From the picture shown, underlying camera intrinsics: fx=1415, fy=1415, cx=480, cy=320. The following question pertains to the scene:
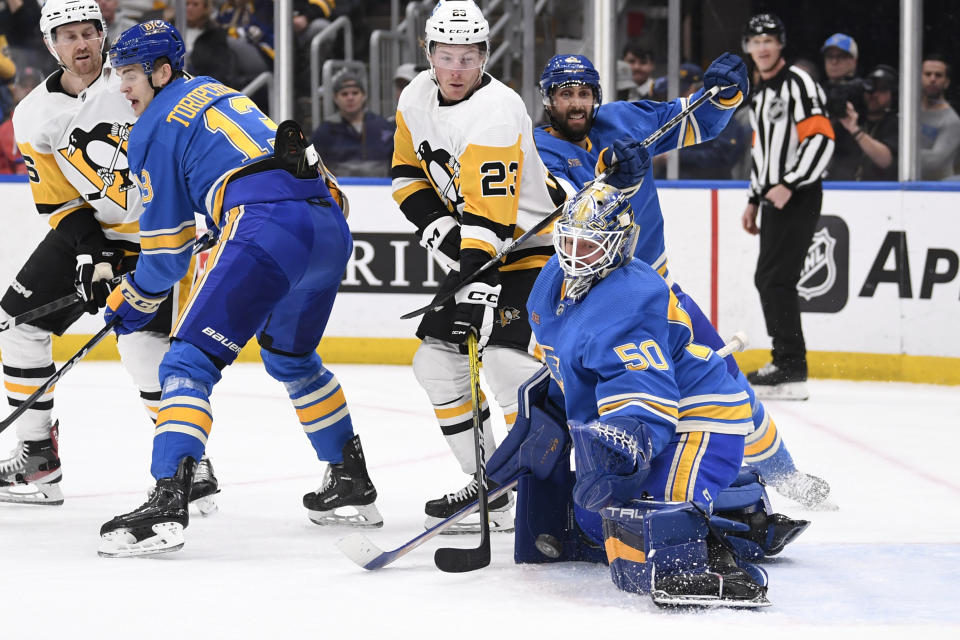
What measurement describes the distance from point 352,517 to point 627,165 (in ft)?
3.67

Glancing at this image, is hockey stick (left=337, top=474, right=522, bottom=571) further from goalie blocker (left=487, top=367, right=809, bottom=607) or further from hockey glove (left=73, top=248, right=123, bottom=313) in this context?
hockey glove (left=73, top=248, right=123, bottom=313)

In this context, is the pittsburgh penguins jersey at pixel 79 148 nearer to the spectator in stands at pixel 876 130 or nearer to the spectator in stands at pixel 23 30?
the spectator in stands at pixel 23 30

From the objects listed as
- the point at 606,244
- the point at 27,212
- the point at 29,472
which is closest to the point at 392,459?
the point at 29,472

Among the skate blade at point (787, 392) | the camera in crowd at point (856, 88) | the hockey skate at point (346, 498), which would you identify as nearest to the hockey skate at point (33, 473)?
the hockey skate at point (346, 498)

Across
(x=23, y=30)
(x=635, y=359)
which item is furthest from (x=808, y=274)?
(x=23, y=30)

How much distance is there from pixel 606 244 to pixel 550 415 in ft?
1.42

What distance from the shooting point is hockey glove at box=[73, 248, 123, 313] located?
148 inches

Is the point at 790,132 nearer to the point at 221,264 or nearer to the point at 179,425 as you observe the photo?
the point at 221,264

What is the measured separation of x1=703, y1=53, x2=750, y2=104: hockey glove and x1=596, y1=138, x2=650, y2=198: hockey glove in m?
0.59

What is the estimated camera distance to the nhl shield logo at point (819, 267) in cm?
602

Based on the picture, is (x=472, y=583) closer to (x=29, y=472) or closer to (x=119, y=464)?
(x=29, y=472)

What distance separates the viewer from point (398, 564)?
3.05 meters

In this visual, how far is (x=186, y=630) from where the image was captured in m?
2.48

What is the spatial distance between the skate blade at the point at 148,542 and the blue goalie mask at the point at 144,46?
3.52ft
